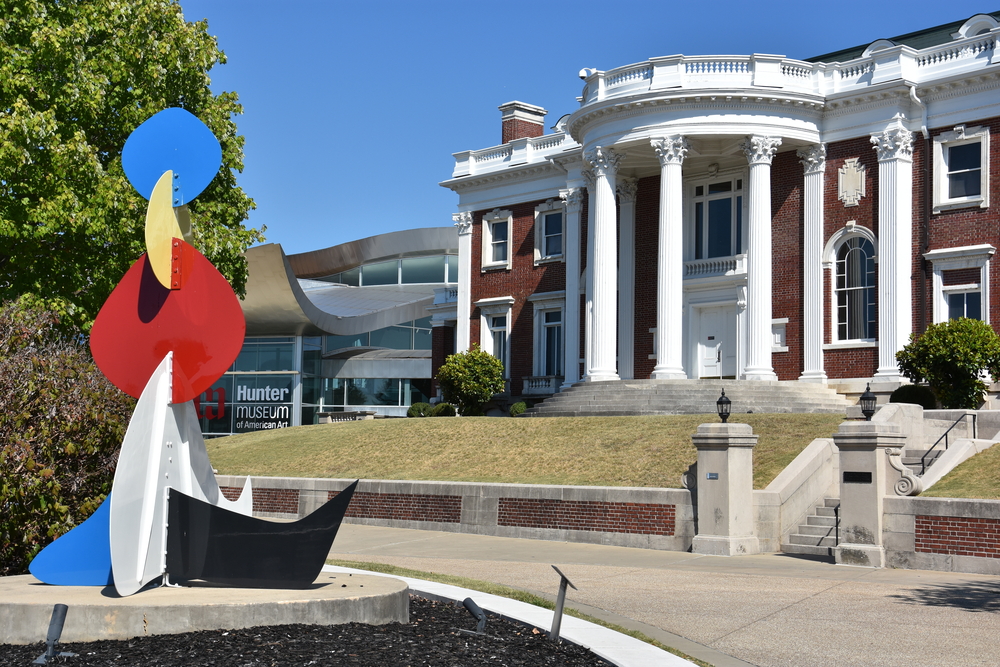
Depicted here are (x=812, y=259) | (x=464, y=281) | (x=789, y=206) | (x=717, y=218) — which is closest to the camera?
(x=812, y=259)

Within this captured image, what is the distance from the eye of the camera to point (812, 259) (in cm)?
3325

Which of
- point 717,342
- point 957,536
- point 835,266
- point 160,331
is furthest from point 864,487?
point 717,342

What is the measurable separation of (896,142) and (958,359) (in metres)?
8.19

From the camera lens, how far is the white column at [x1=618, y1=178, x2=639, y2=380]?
123 feet

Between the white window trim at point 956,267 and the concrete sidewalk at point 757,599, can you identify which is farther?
the white window trim at point 956,267

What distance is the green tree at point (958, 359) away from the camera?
85.5ft

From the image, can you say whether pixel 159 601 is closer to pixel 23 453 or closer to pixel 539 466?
pixel 23 453

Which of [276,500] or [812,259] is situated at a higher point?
[812,259]

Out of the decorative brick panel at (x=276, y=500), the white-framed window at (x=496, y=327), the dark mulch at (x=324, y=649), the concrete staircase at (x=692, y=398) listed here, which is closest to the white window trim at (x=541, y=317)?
the white-framed window at (x=496, y=327)

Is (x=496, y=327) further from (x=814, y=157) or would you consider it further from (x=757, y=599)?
(x=757, y=599)

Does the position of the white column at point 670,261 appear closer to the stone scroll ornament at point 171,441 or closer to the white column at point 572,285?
the white column at point 572,285

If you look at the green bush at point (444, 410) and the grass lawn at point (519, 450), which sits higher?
the green bush at point (444, 410)

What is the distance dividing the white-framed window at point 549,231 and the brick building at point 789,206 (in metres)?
3.39

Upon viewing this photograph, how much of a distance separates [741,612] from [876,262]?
23.0 meters
